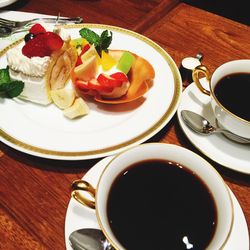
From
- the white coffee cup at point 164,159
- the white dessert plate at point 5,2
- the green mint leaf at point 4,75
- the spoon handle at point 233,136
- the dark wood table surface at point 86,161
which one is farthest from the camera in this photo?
the white dessert plate at point 5,2

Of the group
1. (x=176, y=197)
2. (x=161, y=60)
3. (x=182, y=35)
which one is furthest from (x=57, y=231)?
(x=182, y=35)

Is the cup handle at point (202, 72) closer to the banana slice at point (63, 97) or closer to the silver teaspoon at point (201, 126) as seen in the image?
the silver teaspoon at point (201, 126)

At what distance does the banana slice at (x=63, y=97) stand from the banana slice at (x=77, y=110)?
0.9 inches

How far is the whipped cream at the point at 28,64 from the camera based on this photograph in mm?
1121

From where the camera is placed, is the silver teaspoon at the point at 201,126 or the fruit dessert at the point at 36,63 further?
the fruit dessert at the point at 36,63

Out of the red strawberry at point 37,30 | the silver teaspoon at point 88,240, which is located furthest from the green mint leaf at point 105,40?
the silver teaspoon at point 88,240

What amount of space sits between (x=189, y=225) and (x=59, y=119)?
1.94 ft

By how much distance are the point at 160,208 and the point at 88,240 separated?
0.58ft

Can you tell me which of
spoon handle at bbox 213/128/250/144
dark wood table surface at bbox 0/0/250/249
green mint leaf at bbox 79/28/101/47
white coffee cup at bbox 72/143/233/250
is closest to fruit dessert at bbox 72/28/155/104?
green mint leaf at bbox 79/28/101/47

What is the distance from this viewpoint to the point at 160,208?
721 mm

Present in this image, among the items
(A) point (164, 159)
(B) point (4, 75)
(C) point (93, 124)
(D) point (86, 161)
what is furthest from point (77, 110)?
(A) point (164, 159)

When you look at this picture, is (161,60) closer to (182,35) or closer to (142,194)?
(182,35)

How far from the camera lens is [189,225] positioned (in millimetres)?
699

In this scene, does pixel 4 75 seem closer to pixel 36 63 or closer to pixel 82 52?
pixel 36 63
